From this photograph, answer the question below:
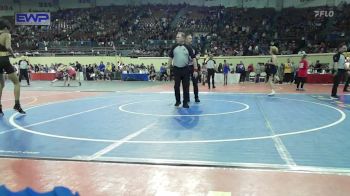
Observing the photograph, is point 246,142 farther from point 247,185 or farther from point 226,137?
point 247,185

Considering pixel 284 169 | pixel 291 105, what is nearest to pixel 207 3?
pixel 291 105

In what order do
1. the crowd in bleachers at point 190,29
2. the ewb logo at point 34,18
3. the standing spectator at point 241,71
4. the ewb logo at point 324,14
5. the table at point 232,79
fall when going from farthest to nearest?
the ewb logo at point 34,18
the ewb logo at point 324,14
the crowd in bleachers at point 190,29
the standing spectator at point 241,71
the table at point 232,79

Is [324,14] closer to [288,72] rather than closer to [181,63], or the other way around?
[288,72]

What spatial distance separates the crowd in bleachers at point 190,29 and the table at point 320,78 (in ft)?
14.8

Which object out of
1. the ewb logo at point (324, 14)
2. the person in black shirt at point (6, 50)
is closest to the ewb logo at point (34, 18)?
the ewb logo at point (324, 14)

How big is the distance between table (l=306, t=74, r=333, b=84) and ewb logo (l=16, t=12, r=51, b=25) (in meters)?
28.1

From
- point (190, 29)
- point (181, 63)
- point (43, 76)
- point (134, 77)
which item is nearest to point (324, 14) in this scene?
point (190, 29)

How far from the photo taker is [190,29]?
36.3m

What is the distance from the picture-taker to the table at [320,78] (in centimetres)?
2272

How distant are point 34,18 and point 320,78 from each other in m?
30.5

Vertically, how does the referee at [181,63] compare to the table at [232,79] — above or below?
above

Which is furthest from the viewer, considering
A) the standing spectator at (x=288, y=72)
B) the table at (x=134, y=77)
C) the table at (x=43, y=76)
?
the table at (x=43, y=76)

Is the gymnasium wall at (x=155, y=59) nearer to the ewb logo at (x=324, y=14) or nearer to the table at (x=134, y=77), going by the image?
the table at (x=134, y=77)

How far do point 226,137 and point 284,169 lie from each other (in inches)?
78.1
